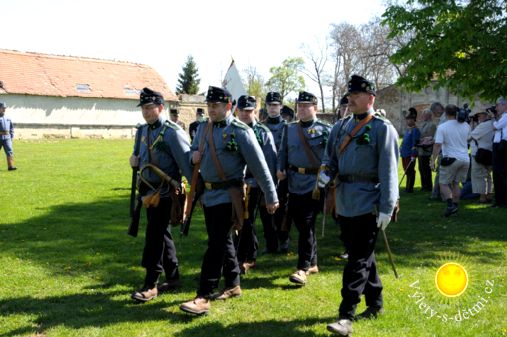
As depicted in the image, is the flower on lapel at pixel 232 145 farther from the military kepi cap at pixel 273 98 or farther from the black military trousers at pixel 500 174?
the black military trousers at pixel 500 174

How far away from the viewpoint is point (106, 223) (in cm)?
966

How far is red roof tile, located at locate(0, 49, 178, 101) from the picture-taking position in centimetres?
3997

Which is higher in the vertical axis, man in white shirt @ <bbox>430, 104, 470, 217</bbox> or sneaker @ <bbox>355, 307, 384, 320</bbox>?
man in white shirt @ <bbox>430, 104, 470, 217</bbox>

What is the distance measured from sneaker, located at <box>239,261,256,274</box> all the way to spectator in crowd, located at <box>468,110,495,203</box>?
6.78 m

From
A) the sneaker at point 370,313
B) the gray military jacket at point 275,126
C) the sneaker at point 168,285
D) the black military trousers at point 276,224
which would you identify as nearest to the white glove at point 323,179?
the sneaker at point 370,313

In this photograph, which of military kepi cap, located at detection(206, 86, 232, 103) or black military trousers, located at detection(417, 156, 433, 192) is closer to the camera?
military kepi cap, located at detection(206, 86, 232, 103)

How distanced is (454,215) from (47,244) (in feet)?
24.4

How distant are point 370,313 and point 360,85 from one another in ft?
7.09

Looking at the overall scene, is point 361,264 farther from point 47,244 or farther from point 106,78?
point 106,78

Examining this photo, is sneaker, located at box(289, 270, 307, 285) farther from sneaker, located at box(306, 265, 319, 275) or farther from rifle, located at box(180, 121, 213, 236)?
rifle, located at box(180, 121, 213, 236)

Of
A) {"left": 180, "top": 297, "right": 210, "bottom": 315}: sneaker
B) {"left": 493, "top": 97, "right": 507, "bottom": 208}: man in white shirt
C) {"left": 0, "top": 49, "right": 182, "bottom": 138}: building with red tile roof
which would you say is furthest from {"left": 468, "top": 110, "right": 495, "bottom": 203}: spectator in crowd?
{"left": 0, "top": 49, "right": 182, "bottom": 138}: building with red tile roof

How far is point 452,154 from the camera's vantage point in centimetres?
991

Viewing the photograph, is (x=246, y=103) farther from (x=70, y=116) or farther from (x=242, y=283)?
(x=70, y=116)

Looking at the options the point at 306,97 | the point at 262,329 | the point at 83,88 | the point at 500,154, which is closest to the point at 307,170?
the point at 306,97
